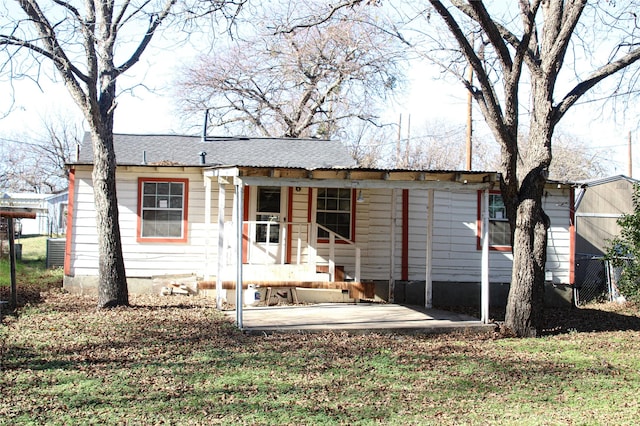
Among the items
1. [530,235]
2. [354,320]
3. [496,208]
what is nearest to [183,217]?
[354,320]

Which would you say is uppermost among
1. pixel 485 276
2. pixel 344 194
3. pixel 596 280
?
pixel 344 194

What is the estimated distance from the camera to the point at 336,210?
554 inches

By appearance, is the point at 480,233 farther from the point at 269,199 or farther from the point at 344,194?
the point at 269,199

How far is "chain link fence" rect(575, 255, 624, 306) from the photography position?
52.3ft

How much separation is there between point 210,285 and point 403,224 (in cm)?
479

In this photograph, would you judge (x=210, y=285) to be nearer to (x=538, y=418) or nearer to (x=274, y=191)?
(x=274, y=191)

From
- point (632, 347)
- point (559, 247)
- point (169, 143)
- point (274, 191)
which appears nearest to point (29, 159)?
point (169, 143)

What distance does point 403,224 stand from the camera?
1420 cm

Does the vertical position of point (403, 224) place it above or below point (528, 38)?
below

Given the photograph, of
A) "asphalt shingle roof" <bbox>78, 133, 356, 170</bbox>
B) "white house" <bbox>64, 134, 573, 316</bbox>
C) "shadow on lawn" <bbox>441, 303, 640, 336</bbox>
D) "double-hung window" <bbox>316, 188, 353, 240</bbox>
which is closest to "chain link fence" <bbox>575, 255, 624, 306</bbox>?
"shadow on lawn" <bbox>441, 303, 640, 336</bbox>

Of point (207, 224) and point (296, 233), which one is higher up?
point (207, 224)

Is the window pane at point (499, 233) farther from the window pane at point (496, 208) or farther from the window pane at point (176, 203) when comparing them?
the window pane at point (176, 203)

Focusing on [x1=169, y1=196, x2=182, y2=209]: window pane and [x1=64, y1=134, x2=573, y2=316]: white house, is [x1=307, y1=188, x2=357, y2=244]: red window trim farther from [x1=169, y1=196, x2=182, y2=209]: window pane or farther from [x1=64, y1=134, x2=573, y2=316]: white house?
[x1=169, y1=196, x2=182, y2=209]: window pane

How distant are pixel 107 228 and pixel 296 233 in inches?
164
